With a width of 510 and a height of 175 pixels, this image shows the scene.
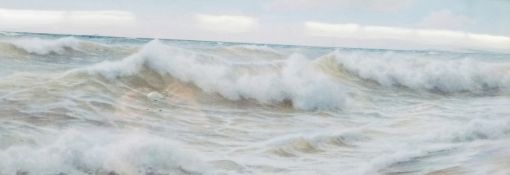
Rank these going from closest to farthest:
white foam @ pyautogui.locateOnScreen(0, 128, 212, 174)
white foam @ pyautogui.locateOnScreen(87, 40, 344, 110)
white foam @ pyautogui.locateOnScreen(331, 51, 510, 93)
Answer: white foam @ pyautogui.locateOnScreen(0, 128, 212, 174) < white foam @ pyautogui.locateOnScreen(87, 40, 344, 110) < white foam @ pyautogui.locateOnScreen(331, 51, 510, 93)

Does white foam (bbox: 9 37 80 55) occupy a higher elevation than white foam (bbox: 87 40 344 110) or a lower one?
higher

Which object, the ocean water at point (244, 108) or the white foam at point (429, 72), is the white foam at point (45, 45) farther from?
the white foam at point (429, 72)

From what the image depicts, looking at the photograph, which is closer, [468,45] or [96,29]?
[96,29]

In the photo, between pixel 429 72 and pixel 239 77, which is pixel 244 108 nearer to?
pixel 239 77

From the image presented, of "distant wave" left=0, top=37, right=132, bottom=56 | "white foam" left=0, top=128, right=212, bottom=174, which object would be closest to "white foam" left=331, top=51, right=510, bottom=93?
"white foam" left=0, top=128, right=212, bottom=174

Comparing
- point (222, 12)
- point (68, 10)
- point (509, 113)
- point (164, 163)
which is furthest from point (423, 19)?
point (68, 10)

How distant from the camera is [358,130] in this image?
2.21 m

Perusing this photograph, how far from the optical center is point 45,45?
1922 mm

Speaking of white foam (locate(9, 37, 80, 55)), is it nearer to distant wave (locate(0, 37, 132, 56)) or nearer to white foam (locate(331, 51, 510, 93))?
distant wave (locate(0, 37, 132, 56))

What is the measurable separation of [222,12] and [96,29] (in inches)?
18.2

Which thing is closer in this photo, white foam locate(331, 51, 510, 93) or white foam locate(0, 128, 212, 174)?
white foam locate(0, 128, 212, 174)

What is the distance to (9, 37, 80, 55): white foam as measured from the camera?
6.16ft

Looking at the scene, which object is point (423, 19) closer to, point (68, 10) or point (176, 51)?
point (176, 51)

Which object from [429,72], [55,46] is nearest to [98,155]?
[55,46]
